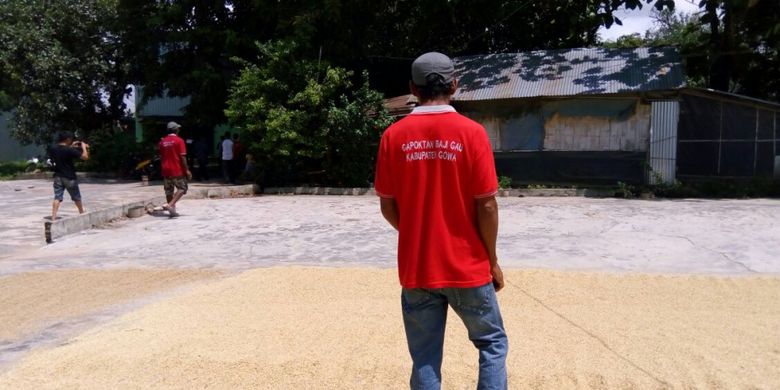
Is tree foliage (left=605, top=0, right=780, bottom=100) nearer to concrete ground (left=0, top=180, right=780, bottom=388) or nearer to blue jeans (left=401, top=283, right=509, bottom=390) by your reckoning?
concrete ground (left=0, top=180, right=780, bottom=388)

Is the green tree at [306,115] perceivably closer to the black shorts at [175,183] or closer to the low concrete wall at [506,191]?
the low concrete wall at [506,191]

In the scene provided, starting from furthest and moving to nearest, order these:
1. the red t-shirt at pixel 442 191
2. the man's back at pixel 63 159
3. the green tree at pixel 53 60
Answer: the green tree at pixel 53 60
the man's back at pixel 63 159
the red t-shirt at pixel 442 191

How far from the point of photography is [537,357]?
436 cm

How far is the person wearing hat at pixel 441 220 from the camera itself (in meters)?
2.87

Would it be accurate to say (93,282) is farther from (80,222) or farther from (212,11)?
(212,11)

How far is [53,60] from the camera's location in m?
22.5

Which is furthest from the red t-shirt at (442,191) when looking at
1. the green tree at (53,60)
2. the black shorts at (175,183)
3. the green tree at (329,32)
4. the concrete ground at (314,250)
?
the green tree at (53,60)

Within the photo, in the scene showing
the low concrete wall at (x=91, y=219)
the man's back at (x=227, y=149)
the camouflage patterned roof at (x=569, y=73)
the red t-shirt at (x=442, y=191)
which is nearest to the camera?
the red t-shirt at (x=442, y=191)

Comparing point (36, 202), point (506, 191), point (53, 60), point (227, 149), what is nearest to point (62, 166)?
point (36, 202)

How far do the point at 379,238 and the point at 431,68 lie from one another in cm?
709

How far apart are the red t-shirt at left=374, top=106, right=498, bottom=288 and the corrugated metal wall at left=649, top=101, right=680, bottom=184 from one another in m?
14.9

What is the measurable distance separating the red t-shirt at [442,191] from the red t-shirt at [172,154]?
988 centimetres

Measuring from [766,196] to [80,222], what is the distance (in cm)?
1480

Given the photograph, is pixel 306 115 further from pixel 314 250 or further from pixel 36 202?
pixel 314 250
